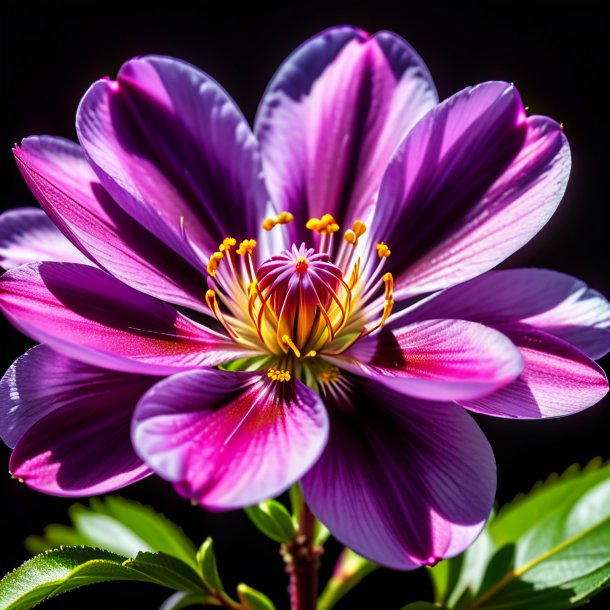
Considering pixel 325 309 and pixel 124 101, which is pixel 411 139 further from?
pixel 124 101

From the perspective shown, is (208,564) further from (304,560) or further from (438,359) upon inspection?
(438,359)

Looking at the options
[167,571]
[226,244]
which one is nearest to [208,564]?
[167,571]

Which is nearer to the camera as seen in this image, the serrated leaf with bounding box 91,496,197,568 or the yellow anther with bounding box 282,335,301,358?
the yellow anther with bounding box 282,335,301,358

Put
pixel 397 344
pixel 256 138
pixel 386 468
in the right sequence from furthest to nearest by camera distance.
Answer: pixel 256 138
pixel 397 344
pixel 386 468

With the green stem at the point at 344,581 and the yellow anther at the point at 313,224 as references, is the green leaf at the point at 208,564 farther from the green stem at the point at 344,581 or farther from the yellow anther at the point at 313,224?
the yellow anther at the point at 313,224

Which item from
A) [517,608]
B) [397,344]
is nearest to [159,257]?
[397,344]

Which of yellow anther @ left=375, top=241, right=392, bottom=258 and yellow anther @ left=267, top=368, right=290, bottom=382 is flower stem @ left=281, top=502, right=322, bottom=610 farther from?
yellow anther @ left=375, top=241, right=392, bottom=258

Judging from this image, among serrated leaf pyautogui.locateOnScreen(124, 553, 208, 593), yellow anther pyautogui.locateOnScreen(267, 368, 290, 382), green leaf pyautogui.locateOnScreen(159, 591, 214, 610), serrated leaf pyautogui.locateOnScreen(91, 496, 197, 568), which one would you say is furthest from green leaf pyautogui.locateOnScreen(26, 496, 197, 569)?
yellow anther pyautogui.locateOnScreen(267, 368, 290, 382)

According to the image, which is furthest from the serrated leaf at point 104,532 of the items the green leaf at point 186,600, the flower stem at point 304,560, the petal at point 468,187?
the petal at point 468,187
